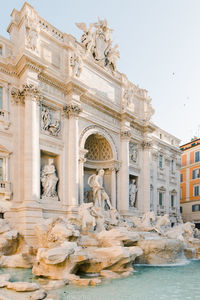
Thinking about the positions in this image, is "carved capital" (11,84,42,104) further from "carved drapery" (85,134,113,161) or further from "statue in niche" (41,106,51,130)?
"carved drapery" (85,134,113,161)

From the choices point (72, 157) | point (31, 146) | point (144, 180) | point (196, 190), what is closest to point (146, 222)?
point (144, 180)

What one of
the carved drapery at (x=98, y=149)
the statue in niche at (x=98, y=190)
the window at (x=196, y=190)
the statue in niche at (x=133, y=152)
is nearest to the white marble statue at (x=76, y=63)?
the carved drapery at (x=98, y=149)

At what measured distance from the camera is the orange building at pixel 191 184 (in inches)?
1179

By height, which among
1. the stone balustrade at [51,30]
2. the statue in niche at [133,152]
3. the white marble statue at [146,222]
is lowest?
the white marble statue at [146,222]

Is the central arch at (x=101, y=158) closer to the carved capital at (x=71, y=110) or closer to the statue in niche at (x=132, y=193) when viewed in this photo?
the statue in niche at (x=132, y=193)

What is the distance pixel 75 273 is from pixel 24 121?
803 cm

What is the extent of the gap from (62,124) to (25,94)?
9.37 ft

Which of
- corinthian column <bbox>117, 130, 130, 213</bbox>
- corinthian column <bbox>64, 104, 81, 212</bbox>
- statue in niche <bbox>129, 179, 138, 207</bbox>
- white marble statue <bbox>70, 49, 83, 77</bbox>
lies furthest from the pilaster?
white marble statue <bbox>70, 49, 83, 77</bbox>

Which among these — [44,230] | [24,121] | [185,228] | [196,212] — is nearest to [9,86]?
[24,121]

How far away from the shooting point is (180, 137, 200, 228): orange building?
29.9 m

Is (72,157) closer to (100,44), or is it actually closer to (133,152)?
(133,152)

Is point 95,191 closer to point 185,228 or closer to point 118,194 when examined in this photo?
point 118,194

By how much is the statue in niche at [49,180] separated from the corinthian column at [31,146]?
30.7 inches

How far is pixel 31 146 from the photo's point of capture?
42.3ft
